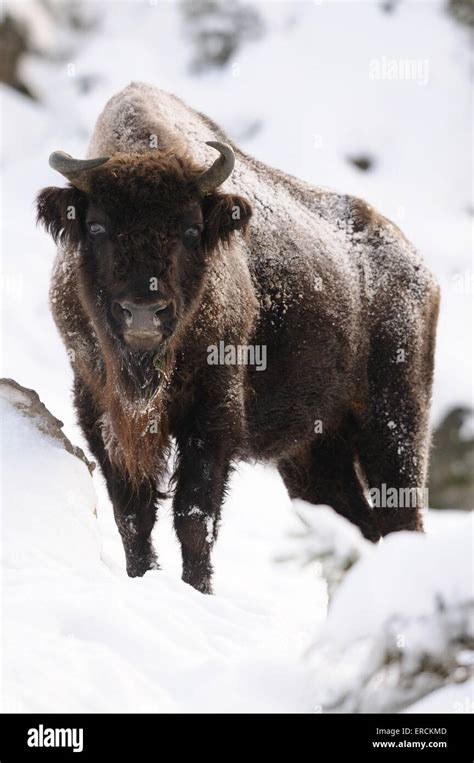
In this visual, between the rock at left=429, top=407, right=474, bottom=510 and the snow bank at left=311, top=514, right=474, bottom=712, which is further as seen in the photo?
the rock at left=429, top=407, right=474, bottom=510

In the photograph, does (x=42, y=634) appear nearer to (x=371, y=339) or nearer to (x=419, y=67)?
(x=371, y=339)

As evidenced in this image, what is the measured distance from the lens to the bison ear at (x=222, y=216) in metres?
5.94

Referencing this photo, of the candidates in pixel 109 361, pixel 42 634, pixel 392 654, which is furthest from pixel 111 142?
pixel 392 654

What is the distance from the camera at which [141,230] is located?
5461 millimetres

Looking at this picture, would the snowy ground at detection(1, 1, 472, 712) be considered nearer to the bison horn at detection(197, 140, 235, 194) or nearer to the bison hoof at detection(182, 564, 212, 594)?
the bison hoof at detection(182, 564, 212, 594)

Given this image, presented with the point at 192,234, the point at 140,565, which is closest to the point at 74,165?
the point at 192,234

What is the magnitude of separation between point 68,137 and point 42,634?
1379cm

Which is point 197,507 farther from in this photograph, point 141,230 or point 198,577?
point 141,230

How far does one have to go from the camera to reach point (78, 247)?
590 cm

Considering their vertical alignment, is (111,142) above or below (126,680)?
above

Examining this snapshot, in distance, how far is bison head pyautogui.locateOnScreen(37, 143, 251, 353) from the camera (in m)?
5.40

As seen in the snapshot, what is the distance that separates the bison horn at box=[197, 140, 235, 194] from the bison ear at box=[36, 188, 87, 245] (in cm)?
57

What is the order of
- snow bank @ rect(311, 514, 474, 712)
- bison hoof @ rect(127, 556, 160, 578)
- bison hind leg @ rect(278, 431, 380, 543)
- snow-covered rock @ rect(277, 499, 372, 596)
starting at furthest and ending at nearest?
1. bison hind leg @ rect(278, 431, 380, 543)
2. bison hoof @ rect(127, 556, 160, 578)
3. snow-covered rock @ rect(277, 499, 372, 596)
4. snow bank @ rect(311, 514, 474, 712)

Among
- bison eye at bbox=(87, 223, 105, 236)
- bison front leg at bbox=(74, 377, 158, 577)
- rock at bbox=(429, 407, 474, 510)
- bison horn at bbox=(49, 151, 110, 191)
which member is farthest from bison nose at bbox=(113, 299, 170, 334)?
rock at bbox=(429, 407, 474, 510)
